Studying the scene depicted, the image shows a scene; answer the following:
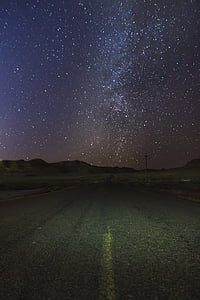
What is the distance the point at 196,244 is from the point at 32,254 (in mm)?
4052

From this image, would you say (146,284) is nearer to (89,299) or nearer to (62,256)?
(89,299)

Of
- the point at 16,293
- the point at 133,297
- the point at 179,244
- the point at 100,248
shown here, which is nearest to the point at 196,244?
the point at 179,244

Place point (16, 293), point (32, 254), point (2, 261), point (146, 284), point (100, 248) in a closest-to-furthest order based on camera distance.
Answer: point (16, 293), point (146, 284), point (2, 261), point (32, 254), point (100, 248)

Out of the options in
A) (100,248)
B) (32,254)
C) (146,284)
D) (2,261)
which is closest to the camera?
(146,284)

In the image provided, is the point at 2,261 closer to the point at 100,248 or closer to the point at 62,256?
the point at 62,256

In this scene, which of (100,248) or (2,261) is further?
(100,248)

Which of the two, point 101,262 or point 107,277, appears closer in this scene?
point 107,277

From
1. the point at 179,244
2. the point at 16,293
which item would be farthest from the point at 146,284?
the point at 179,244

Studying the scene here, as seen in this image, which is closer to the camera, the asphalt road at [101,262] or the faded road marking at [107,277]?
the faded road marking at [107,277]

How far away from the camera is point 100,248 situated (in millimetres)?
6230

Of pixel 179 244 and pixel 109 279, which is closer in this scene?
pixel 109 279

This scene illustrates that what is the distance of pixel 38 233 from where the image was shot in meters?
8.24

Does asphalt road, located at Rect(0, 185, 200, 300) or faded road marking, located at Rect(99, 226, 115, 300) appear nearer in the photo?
faded road marking, located at Rect(99, 226, 115, 300)

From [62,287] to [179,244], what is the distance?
3.66 m
